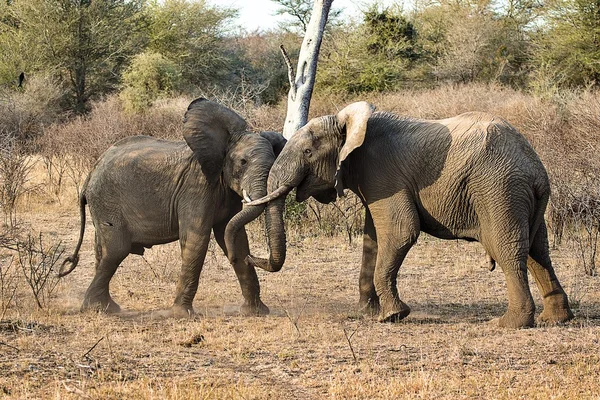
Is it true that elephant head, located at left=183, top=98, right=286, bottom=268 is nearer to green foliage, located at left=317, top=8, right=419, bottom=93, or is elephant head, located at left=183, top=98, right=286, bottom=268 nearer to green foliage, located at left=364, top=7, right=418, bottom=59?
green foliage, located at left=317, top=8, right=419, bottom=93

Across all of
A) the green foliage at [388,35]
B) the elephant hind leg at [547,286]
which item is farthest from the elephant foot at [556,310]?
the green foliage at [388,35]

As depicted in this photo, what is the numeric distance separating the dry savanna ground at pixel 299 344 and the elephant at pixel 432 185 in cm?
53

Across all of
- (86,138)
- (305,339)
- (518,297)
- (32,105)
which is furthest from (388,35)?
(305,339)

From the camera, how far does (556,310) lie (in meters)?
8.08

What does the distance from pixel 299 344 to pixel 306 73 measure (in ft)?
31.2

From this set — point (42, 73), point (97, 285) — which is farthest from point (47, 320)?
point (42, 73)

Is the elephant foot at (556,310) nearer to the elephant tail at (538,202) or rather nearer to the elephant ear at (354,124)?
the elephant tail at (538,202)

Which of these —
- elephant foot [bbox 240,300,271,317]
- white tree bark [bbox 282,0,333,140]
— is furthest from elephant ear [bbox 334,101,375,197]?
white tree bark [bbox 282,0,333,140]

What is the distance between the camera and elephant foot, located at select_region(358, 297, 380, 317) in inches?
340

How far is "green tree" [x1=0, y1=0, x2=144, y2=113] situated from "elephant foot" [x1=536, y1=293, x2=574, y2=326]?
28.4 meters

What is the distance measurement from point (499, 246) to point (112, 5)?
1254 inches

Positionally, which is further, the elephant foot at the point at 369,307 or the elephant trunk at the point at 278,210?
the elephant foot at the point at 369,307

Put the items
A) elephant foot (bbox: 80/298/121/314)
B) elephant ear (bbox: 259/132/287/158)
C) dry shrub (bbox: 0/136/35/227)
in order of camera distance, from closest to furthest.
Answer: elephant ear (bbox: 259/132/287/158)
elephant foot (bbox: 80/298/121/314)
dry shrub (bbox: 0/136/35/227)

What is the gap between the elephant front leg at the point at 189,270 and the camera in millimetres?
8555
